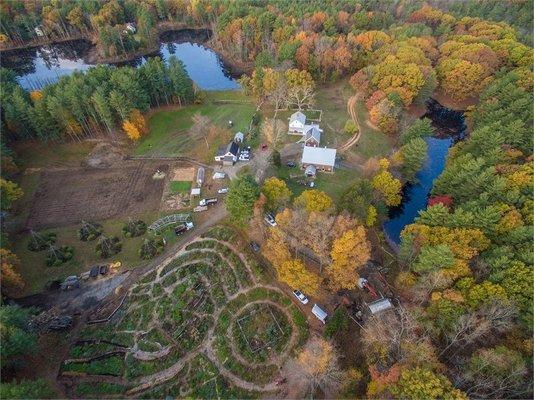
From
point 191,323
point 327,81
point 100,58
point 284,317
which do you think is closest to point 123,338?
point 191,323

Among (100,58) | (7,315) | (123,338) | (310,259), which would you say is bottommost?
(123,338)

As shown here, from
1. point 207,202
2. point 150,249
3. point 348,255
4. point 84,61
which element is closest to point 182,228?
point 150,249

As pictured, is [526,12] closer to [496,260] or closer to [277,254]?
[496,260]

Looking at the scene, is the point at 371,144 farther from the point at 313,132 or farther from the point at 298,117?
the point at 298,117

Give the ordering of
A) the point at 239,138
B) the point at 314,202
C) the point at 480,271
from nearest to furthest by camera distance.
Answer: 1. the point at 480,271
2. the point at 314,202
3. the point at 239,138

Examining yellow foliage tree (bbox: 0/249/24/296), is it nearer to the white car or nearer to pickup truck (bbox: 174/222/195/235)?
pickup truck (bbox: 174/222/195/235)

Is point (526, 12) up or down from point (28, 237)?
up

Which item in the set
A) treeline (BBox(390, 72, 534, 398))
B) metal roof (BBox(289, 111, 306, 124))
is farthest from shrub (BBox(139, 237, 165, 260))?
metal roof (BBox(289, 111, 306, 124))

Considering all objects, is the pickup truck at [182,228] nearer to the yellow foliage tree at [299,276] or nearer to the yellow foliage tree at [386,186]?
the yellow foliage tree at [299,276]
